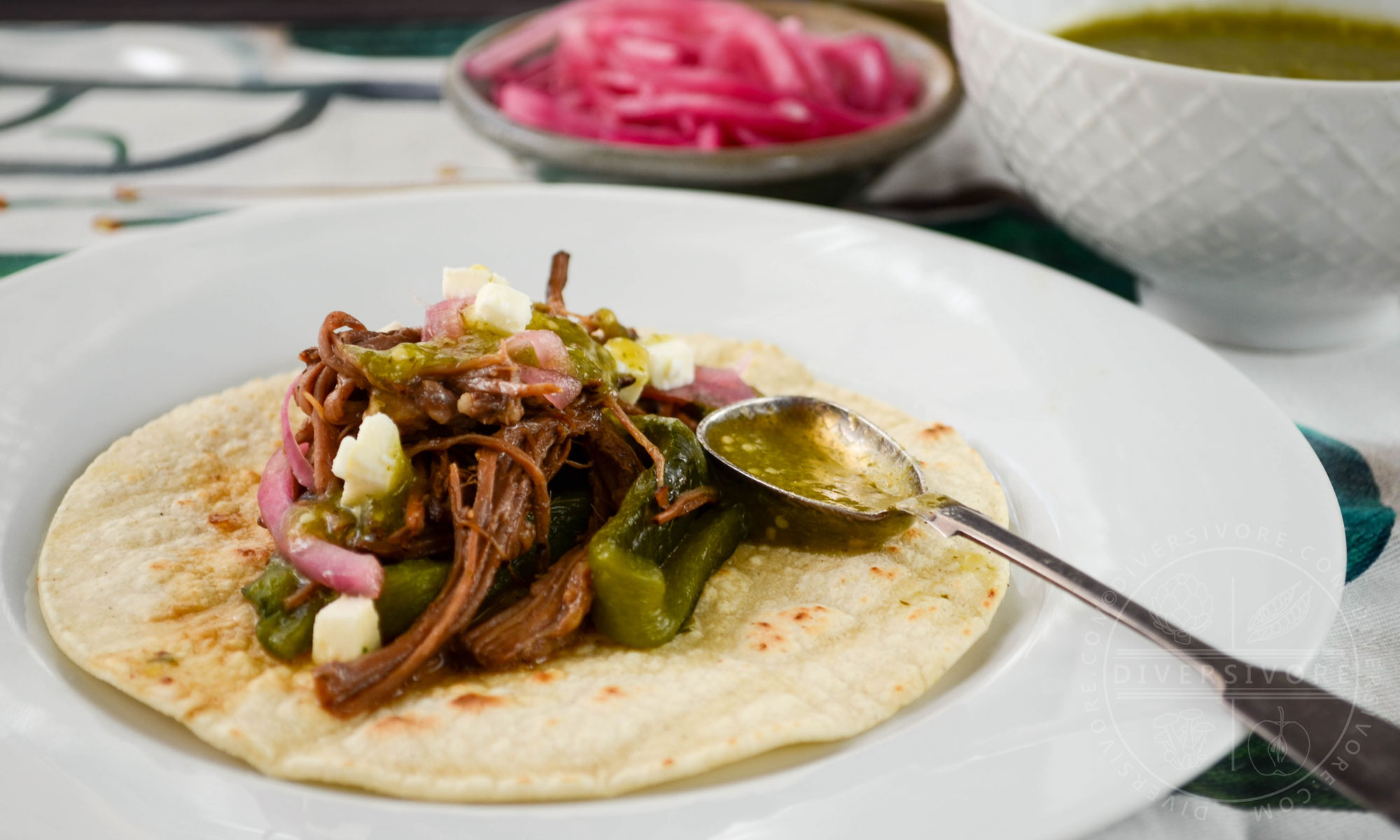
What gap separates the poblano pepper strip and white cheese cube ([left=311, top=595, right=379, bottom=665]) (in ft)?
1.51

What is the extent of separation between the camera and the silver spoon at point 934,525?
1.71m

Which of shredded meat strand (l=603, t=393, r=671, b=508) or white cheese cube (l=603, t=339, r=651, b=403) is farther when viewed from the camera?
white cheese cube (l=603, t=339, r=651, b=403)

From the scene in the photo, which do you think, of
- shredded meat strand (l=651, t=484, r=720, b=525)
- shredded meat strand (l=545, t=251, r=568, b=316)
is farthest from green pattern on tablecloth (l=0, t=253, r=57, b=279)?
shredded meat strand (l=651, t=484, r=720, b=525)

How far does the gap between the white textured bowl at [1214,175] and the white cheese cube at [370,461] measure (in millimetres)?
2376

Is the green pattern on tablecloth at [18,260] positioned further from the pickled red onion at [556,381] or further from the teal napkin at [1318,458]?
the teal napkin at [1318,458]

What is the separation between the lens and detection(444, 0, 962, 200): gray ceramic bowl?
428cm

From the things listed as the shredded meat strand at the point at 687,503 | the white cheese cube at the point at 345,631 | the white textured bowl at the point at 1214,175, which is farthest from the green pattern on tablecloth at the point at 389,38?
the white cheese cube at the point at 345,631

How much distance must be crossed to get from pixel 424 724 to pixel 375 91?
472 cm

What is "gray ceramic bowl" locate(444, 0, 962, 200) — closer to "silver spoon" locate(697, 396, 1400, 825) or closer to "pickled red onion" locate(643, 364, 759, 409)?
"pickled red onion" locate(643, 364, 759, 409)

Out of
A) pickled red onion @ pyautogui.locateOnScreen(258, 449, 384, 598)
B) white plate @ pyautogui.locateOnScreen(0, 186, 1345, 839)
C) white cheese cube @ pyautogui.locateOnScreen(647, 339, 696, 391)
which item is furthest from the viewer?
white cheese cube @ pyautogui.locateOnScreen(647, 339, 696, 391)

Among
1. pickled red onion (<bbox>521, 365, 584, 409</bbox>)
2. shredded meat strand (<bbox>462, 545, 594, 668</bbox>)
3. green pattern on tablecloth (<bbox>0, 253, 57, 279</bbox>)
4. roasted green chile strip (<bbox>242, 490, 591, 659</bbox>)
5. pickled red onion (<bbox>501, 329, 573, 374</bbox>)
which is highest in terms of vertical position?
pickled red onion (<bbox>501, 329, 573, 374</bbox>)

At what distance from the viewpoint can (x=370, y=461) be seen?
237 centimetres

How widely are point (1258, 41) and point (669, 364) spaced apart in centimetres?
278

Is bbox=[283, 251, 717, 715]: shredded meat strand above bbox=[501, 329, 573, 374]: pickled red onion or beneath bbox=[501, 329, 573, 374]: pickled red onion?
beneath
